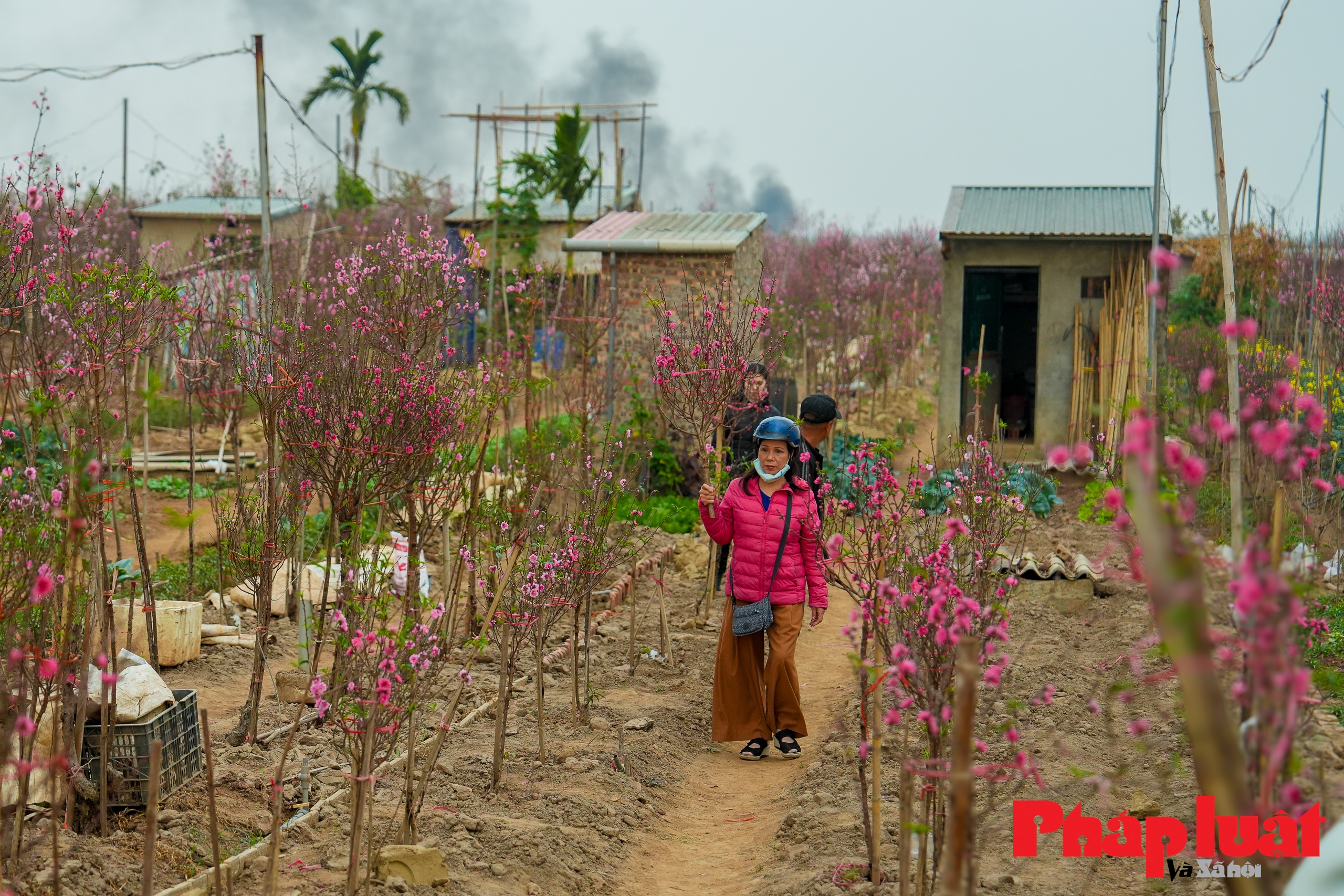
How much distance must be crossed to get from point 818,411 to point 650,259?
7118 mm

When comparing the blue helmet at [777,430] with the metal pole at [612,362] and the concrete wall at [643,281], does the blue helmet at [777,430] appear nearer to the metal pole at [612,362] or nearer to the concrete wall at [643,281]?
the metal pole at [612,362]

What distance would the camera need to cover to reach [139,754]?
4.72 meters

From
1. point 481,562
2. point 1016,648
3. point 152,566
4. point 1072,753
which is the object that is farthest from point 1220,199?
point 152,566

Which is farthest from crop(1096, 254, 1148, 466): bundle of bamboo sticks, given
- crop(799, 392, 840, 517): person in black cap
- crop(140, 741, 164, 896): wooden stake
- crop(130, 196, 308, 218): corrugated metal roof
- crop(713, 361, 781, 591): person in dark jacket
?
crop(130, 196, 308, 218): corrugated metal roof

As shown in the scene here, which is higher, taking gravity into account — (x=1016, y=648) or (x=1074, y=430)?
(x=1074, y=430)

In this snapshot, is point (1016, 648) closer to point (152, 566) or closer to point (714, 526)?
point (714, 526)

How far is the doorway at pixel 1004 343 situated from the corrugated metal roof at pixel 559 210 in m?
9.79

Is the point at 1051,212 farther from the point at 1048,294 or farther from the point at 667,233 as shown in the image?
the point at 667,233

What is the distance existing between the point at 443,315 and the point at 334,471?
50.5 inches

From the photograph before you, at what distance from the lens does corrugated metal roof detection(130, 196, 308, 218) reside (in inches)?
899

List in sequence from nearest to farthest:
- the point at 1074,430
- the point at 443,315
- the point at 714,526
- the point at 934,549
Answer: the point at 934,549, the point at 714,526, the point at 443,315, the point at 1074,430

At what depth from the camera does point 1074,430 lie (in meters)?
14.1

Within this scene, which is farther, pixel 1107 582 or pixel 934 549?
pixel 1107 582

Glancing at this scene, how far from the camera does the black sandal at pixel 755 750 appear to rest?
6.45 metres
